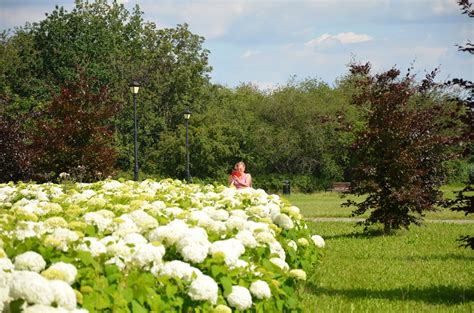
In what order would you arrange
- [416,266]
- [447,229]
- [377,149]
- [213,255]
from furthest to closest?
[447,229]
[377,149]
[416,266]
[213,255]

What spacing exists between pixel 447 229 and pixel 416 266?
24.9ft

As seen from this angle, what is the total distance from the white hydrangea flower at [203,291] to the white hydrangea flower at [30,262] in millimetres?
1060

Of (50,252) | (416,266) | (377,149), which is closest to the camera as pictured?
(50,252)

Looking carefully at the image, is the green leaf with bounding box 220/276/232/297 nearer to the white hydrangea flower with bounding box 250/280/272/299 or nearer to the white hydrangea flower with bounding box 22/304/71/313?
the white hydrangea flower with bounding box 250/280/272/299

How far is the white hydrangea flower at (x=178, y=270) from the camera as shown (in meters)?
5.37

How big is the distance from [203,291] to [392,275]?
6674 mm

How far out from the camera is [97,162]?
23.9m

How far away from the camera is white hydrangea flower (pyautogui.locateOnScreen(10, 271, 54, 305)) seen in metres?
3.98

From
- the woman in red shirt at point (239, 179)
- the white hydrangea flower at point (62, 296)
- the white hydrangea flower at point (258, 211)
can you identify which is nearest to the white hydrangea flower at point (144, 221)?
the white hydrangea flower at point (62, 296)

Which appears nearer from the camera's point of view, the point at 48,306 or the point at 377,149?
the point at 48,306

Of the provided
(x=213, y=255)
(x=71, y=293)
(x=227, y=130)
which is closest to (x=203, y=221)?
(x=213, y=255)

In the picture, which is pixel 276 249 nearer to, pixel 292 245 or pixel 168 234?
pixel 292 245

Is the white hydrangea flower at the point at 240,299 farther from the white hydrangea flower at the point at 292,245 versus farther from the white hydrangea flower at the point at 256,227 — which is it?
the white hydrangea flower at the point at 292,245

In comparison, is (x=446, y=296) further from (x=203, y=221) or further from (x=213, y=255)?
(x=213, y=255)
